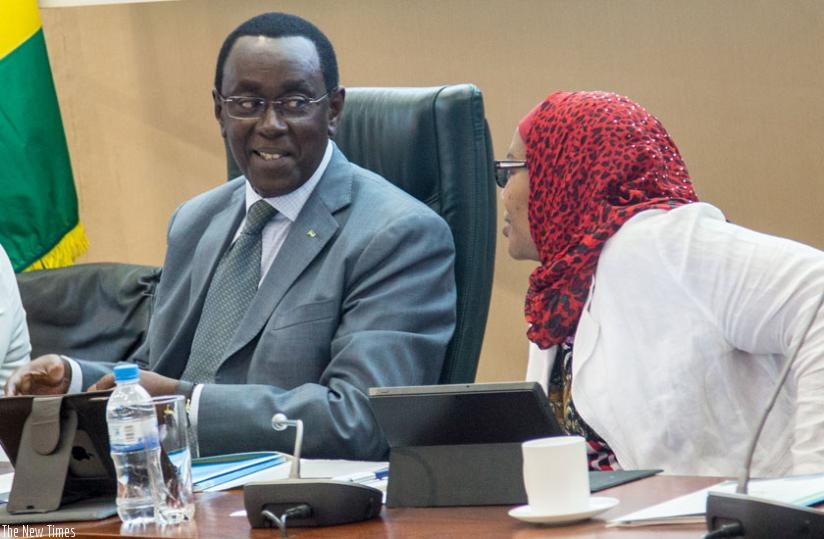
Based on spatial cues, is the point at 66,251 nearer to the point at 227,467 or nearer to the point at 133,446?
the point at 227,467

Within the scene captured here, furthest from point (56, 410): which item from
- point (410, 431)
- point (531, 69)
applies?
point (531, 69)

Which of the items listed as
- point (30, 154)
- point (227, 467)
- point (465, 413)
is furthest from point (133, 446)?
point (30, 154)

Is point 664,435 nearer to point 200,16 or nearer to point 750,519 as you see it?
point 750,519

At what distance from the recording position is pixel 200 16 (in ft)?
13.7

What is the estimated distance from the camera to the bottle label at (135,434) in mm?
1671

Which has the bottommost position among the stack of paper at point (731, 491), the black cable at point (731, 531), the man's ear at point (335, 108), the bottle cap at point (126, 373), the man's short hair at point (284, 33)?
the stack of paper at point (731, 491)

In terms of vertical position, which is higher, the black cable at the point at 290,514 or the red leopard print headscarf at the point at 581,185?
the red leopard print headscarf at the point at 581,185

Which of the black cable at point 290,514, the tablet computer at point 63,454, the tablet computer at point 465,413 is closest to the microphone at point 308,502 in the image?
the black cable at point 290,514

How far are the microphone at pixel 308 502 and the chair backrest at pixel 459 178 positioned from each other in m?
1.00

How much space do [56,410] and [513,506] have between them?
2.15 feet

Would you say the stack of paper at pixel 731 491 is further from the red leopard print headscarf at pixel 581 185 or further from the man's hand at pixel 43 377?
the man's hand at pixel 43 377

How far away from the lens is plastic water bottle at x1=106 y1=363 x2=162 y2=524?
1.67m

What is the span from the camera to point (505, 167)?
2.35 metres

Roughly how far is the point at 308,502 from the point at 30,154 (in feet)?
8.93
